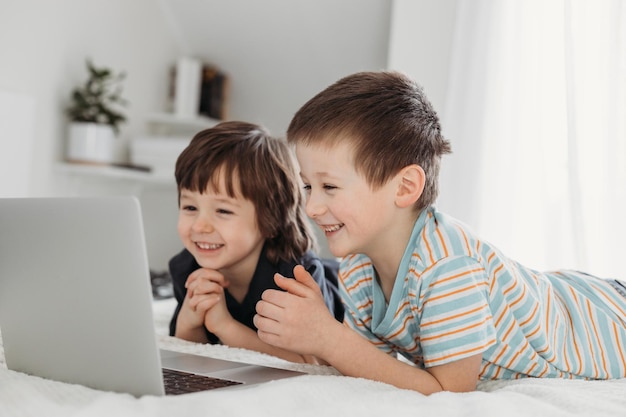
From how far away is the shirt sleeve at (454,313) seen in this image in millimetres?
986

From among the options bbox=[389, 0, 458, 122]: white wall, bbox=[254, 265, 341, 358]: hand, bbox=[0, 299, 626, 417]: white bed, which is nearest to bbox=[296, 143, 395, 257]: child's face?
bbox=[254, 265, 341, 358]: hand

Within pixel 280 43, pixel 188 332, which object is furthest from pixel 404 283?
pixel 280 43

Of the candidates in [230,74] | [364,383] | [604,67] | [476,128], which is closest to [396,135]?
[364,383]

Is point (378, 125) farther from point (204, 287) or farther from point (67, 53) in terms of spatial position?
point (67, 53)

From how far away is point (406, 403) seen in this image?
2.74 ft

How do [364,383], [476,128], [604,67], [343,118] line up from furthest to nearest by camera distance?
[476,128] < [604,67] < [343,118] < [364,383]

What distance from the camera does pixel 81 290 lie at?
0.80m

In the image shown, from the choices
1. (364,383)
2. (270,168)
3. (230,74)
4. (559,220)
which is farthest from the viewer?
(230,74)

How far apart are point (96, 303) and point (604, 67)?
1640 mm

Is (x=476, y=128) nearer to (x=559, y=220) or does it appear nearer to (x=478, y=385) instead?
(x=559, y=220)

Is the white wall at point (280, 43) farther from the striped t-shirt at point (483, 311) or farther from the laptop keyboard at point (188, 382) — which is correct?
the laptop keyboard at point (188, 382)

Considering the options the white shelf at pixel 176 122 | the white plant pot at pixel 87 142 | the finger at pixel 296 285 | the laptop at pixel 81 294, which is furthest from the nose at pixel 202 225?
the white shelf at pixel 176 122

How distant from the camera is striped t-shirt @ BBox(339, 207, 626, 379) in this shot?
1001mm

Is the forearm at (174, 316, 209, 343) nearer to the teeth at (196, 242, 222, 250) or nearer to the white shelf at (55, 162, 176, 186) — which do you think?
the teeth at (196, 242, 222, 250)
